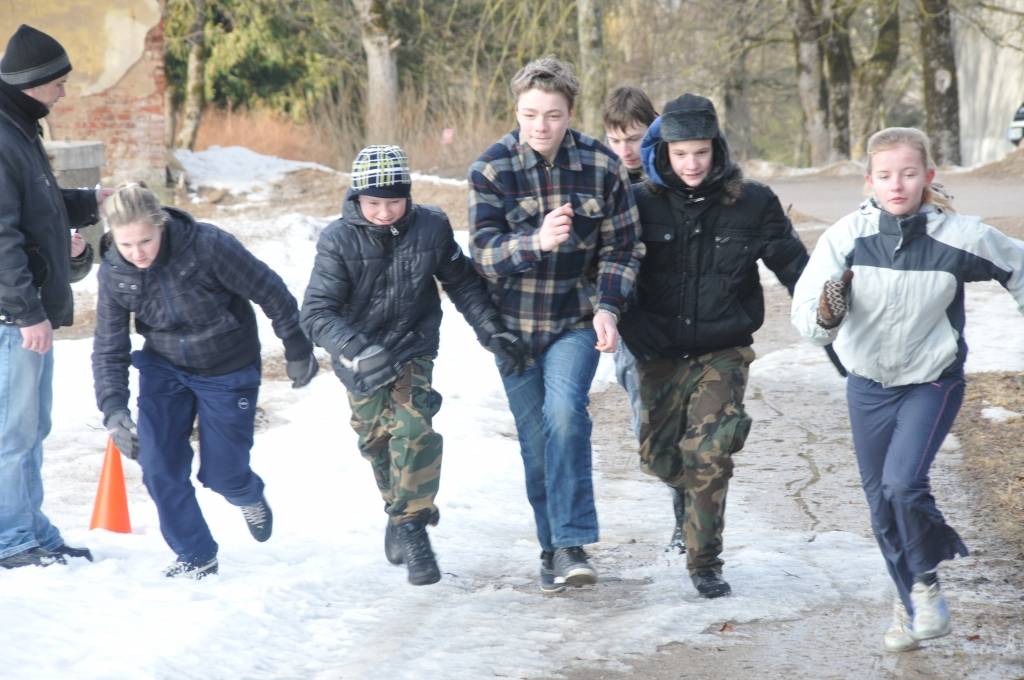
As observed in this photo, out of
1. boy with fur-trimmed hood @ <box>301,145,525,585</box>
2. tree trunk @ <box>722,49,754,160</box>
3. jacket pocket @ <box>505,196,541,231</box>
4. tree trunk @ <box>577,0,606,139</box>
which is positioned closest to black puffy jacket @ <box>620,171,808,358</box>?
jacket pocket @ <box>505,196,541,231</box>

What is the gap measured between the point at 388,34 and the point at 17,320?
21.3 metres

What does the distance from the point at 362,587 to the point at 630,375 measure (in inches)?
57.6

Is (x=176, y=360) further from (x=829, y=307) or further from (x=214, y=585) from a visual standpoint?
(x=829, y=307)

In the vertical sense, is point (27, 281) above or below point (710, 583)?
above

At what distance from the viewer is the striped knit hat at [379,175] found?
4891mm

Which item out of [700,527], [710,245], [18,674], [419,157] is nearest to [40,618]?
[18,674]

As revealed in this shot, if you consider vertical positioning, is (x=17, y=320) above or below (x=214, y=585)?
above

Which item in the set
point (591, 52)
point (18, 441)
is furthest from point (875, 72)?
point (18, 441)

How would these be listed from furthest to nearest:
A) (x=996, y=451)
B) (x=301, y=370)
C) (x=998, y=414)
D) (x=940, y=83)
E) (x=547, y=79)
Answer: (x=940, y=83), (x=998, y=414), (x=996, y=451), (x=301, y=370), (x=547, y=79)

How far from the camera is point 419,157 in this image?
1006 inches

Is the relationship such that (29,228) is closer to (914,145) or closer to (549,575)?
(549,575)

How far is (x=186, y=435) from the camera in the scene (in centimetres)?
532

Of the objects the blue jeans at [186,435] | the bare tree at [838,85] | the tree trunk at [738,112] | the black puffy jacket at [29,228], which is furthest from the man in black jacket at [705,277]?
the tree trunk at [738,112]

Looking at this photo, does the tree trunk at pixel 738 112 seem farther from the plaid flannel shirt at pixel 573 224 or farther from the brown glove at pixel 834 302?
Result: the brown glove at pixel 834 302
